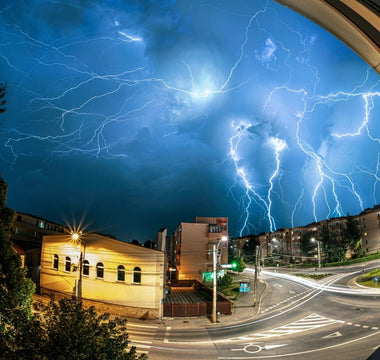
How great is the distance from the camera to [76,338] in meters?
5.54

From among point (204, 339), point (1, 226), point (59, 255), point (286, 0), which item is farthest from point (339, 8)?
point (59, 255)

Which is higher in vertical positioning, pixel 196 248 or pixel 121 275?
pixel 196 248

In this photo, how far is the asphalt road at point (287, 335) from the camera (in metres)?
17.6

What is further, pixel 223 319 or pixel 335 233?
pixel 335 233

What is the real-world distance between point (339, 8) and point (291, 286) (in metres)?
51.1

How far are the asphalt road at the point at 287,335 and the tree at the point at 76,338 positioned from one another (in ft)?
42.7

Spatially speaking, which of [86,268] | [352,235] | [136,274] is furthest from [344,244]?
[86,268]

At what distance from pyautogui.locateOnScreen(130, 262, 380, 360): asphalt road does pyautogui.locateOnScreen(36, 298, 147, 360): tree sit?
42.7 ft

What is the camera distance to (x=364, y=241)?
3206 inches

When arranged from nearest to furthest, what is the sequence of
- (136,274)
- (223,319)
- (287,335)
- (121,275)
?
(287,335) < (223,319) < (136,274) < (121,275)

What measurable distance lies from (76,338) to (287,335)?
2032 cm

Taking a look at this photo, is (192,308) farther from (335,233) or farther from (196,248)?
(335,233)

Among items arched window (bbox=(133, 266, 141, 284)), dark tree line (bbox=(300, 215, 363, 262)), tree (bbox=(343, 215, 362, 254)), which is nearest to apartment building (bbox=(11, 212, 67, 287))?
arched window (bbox=(133, 266, 141, 284))

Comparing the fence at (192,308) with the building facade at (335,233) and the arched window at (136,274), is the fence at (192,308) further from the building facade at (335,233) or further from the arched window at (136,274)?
the building facade at (335,233)
